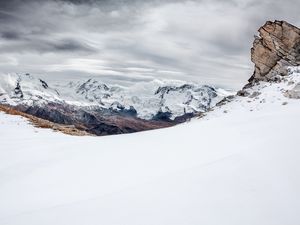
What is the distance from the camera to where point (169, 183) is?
23.2 feet

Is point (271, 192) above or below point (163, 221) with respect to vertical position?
above

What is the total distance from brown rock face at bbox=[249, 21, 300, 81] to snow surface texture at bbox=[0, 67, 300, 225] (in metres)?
33.9

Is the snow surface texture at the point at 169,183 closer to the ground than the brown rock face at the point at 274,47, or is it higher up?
closer to the ground

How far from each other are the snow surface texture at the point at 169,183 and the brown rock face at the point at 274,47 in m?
33.9

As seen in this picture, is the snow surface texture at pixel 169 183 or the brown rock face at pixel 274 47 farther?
the brown rock face at pixel 274 47

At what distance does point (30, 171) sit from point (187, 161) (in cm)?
448

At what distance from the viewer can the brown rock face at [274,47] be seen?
42.6 m

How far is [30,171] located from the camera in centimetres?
979

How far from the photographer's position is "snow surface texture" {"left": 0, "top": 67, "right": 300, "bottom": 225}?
5867 millimetres

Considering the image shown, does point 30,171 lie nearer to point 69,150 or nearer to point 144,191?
point 69,150

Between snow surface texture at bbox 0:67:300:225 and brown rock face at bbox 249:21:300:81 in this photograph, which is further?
brown rock face at bbox 249:21:300:81

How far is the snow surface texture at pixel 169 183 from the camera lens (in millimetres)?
5867

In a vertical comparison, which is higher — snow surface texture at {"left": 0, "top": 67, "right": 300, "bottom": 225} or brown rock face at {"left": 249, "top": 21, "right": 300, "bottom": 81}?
brown rock face at {"left": 249, "top": 21, "right": 300, "bottom": 81}

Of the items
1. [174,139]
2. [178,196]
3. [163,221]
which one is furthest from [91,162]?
[163,221]
